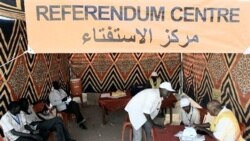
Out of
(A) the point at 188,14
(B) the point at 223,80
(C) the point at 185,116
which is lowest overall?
(C) the point at 185,116

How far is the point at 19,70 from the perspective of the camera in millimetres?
5785

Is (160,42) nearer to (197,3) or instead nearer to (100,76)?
(197,3)

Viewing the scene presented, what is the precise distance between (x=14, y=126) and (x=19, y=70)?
125 centimetres

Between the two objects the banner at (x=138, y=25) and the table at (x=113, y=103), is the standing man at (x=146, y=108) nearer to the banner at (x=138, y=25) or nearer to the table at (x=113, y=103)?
the banner at (x=138, y=25)

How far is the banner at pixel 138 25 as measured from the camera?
3529 mm

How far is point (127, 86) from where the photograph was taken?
10.2 m

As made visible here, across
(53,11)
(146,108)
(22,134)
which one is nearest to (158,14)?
(53,11)

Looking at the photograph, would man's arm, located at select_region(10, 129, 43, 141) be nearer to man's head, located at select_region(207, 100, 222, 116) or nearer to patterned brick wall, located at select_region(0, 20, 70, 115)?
patterned brick wall, located at select_region(0, 20, 70, 115)

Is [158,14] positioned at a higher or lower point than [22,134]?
higher

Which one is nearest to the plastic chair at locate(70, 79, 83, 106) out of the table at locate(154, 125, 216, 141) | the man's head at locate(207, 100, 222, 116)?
the table at locate(154, 125, 216, 141)

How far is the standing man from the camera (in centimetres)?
471

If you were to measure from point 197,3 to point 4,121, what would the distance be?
3206 millimetres

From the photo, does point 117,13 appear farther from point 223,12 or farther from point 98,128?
point 98,128

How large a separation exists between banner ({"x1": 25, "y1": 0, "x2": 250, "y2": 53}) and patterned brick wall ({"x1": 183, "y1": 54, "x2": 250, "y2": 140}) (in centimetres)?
166
